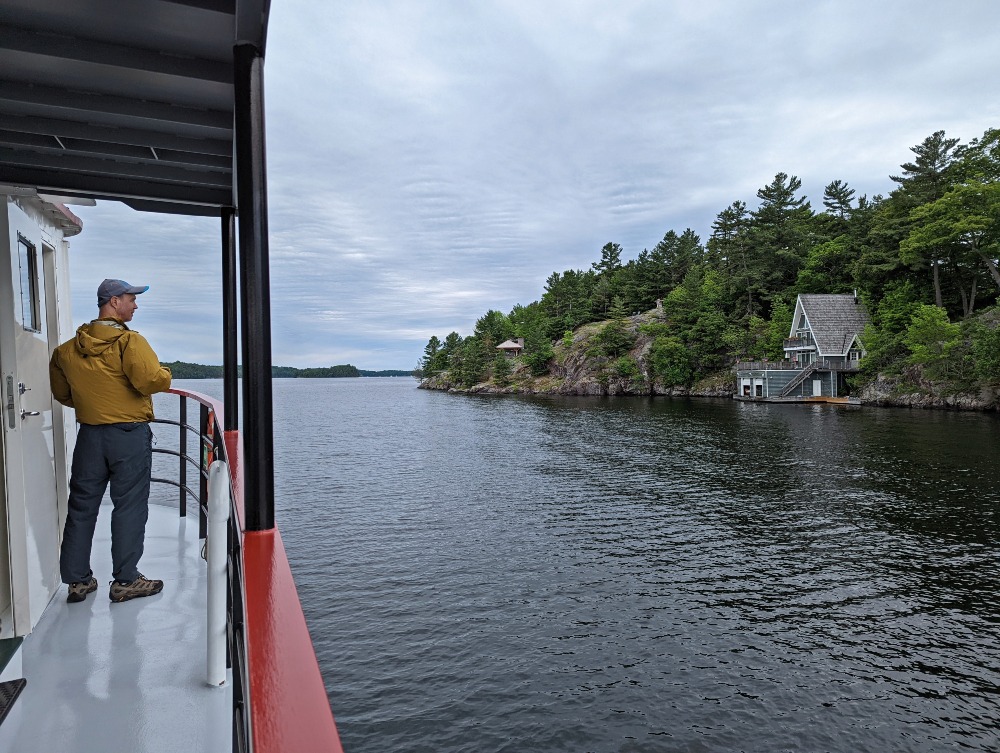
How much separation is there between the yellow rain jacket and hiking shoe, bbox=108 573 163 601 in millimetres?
931

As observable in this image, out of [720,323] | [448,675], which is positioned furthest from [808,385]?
[448,675]

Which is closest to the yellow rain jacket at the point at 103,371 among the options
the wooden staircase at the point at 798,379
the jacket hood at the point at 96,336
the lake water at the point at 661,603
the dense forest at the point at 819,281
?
the jacket hood at the point at 96,336

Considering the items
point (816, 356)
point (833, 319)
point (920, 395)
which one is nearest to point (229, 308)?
point (920, 395)

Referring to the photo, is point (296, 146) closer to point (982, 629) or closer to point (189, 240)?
point (189, 240)

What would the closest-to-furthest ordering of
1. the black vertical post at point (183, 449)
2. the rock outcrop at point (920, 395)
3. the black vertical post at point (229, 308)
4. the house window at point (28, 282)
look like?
1. the house window at point (28, 282)
2. the black vertical post at point (183, 449)
3. the black vertical post at point (229, 308)
4. the rock outcrop at point (920, 395)

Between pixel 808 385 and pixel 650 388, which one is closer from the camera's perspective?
pixel 808 385

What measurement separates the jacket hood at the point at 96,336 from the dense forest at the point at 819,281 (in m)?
42.4

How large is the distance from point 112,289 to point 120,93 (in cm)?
96

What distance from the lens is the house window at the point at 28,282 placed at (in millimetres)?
3199

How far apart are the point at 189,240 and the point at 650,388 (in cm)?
5680

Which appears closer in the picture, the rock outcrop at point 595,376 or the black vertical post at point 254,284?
the black vertical post at point 254,284

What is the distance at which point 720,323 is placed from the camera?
54.7 meters

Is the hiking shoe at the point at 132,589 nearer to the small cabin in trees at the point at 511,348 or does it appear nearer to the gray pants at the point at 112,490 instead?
the gray pants at the point at 112,490

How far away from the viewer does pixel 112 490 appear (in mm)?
3029
